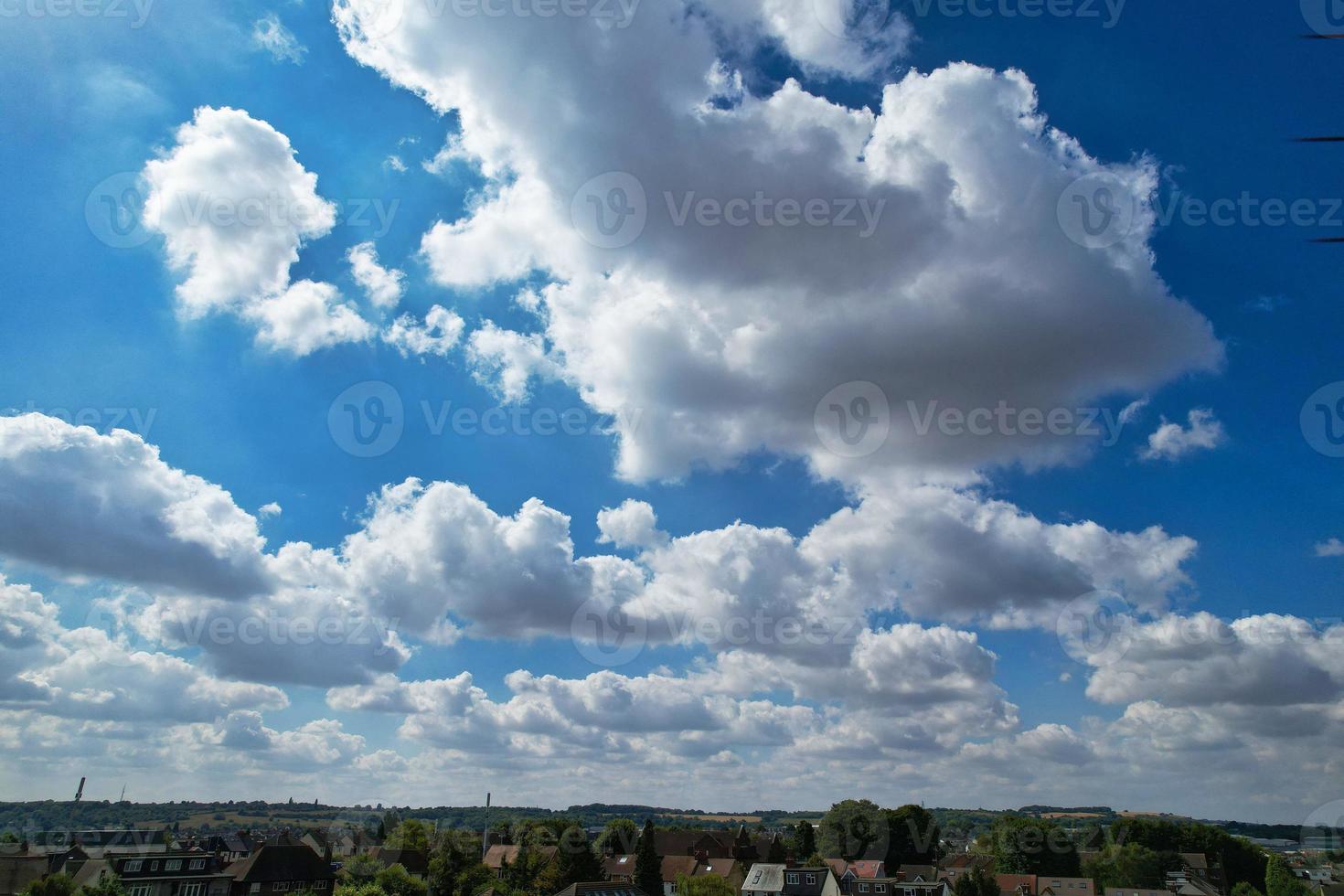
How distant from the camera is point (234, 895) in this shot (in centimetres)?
9250

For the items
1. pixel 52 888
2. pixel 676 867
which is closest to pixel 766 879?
pixel 676 867

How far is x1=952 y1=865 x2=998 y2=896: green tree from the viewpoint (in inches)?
4038

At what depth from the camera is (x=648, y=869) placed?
10700cm

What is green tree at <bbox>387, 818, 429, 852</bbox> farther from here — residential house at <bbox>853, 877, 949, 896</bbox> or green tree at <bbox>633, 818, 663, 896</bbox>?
residential house at <bbox>853, 877, 949, 896</bbox>

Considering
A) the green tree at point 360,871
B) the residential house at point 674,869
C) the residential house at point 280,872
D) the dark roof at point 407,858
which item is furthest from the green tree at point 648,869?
the dark roof at point 407,858

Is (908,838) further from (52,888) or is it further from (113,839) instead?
(113,839)

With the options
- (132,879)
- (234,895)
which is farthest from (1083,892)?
(132,879)

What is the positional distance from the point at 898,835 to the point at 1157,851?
47.5 meters

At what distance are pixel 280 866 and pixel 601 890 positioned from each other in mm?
40740

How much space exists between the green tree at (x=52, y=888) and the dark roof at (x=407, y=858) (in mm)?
69489

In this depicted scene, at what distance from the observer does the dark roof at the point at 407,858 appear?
143m

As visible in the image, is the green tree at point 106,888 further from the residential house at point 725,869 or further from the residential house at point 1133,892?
the residential house at point 1133,892

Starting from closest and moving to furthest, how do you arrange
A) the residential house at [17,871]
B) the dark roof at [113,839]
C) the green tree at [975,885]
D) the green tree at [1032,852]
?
the residential house at [17,871] → the green tree at [975,885] → the dark roof at [113,839] → the green tree at [1032,852]

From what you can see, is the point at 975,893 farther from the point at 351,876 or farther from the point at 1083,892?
the point at 351,876
